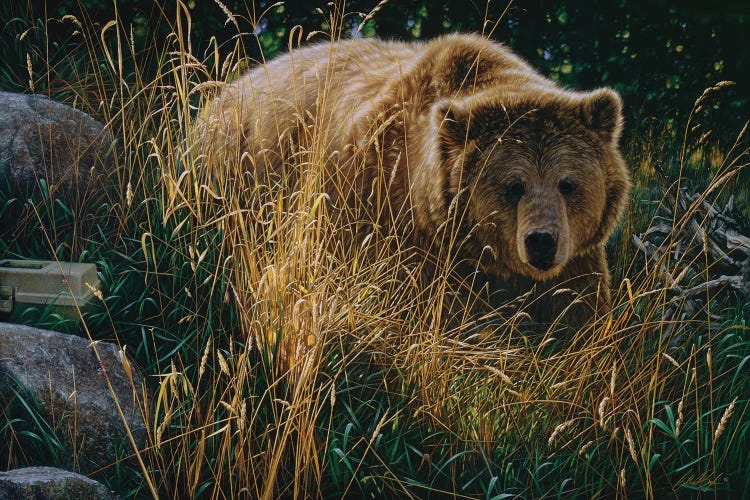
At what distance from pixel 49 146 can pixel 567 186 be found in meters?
2.44

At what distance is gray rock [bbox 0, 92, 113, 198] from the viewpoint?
3.86 metres

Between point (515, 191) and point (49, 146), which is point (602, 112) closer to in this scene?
point (515, 191)

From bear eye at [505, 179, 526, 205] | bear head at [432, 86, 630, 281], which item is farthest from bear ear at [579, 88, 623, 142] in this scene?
bear eye at [505, 179, 526, 205]

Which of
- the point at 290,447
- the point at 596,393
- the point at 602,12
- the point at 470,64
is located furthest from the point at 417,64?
the point at 290,447

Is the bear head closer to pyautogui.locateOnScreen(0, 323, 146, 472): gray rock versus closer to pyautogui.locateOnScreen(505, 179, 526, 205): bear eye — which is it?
pyautogui.locateOnScreen(505, 179, 526, 205): bear eye

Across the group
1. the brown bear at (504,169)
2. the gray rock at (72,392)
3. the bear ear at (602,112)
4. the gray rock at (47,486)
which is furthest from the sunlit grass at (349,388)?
the bear ear at (602,112)

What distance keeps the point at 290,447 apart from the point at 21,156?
203cm

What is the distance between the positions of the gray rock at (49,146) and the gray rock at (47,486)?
5.45 feet

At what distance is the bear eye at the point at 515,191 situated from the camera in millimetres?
4016

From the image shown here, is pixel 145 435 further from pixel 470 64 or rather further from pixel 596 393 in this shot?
pixel 470 64

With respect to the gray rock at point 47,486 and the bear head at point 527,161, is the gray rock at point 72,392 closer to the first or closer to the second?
the gray rock at point 47,486

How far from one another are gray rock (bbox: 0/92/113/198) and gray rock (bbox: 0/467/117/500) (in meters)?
1.66

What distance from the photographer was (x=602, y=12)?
5480mm

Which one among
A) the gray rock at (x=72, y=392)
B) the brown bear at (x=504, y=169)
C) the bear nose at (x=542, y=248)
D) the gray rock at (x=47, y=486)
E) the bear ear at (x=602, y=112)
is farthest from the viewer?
the bear ear at (x=602, y=112)
